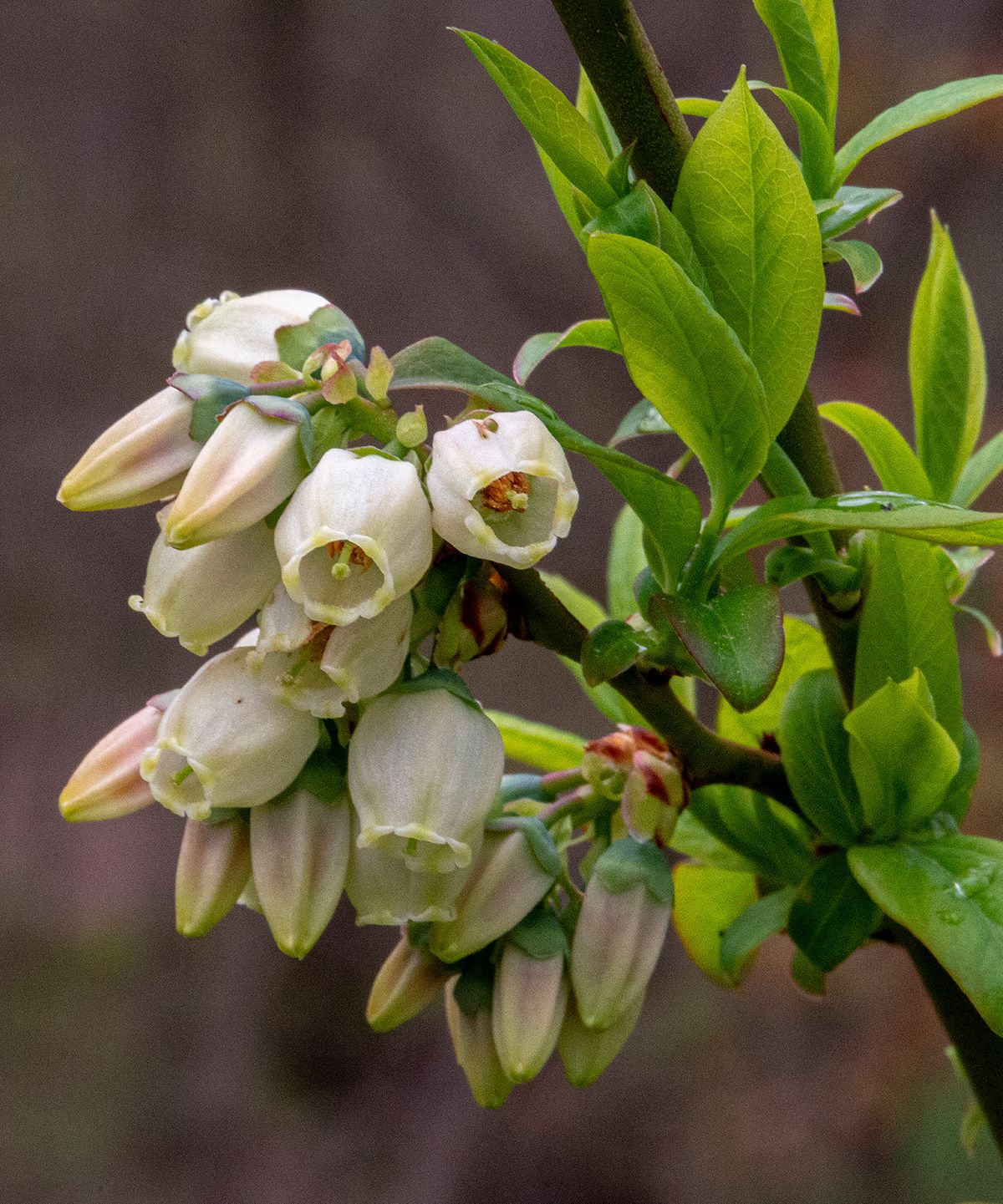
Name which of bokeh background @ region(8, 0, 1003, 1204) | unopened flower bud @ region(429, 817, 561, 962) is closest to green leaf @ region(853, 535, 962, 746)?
unopened flower bud @ region(429, 817, 561, 962)

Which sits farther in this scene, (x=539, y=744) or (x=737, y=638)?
(x=539, y=744)

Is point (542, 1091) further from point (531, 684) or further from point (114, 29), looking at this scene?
point (114, 29)

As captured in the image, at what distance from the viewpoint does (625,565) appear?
56cm

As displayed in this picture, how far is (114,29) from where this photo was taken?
1.91 meters

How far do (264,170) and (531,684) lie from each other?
85 cm

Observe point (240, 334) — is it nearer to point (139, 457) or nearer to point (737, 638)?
point (139, 457)

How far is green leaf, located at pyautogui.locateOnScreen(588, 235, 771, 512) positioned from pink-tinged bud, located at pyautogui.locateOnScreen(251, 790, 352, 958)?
Answer: 0.14 meters

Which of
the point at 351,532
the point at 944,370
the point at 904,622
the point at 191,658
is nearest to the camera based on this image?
the point at 351,532

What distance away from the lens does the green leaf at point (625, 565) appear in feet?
1.81

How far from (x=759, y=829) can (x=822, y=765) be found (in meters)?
0.05

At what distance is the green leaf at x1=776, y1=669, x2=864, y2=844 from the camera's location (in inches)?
16.5

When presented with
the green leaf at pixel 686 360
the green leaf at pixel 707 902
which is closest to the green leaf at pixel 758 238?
the green leaf at pixel 686 360

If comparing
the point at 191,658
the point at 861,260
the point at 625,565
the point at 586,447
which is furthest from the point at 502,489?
the point at 191,658

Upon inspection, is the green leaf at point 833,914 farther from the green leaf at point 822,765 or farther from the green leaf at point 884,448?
the green leaf at point 884,448
